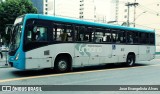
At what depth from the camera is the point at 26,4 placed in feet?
129

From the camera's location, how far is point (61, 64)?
13.8 metres

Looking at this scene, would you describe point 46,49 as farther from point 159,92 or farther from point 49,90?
point 159,92

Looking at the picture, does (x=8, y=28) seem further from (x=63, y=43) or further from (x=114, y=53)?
(x=114, y=53)

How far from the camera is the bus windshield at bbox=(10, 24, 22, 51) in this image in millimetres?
12422

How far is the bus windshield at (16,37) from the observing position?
12422mm

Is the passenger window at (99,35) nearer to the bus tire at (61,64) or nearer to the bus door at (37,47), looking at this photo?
the bus tire at (61,64)

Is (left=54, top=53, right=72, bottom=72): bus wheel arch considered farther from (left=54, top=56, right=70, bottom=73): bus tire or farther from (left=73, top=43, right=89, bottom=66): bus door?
(left=73, top=43, right=89, bottom=66): bus door

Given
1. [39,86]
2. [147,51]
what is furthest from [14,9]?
[39,86]

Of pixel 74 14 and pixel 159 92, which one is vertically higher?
pixel 74 14

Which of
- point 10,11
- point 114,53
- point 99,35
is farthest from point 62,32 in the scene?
point 10,11

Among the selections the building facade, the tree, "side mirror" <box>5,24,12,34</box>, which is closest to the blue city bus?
"side mirror" <box>5,24,12,34</box>

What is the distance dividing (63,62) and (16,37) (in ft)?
9.43

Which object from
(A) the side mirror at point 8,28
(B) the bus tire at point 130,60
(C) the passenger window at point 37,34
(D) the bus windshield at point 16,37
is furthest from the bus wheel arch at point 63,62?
(B) the bus tire at point 130,60

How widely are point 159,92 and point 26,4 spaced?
110 feet
